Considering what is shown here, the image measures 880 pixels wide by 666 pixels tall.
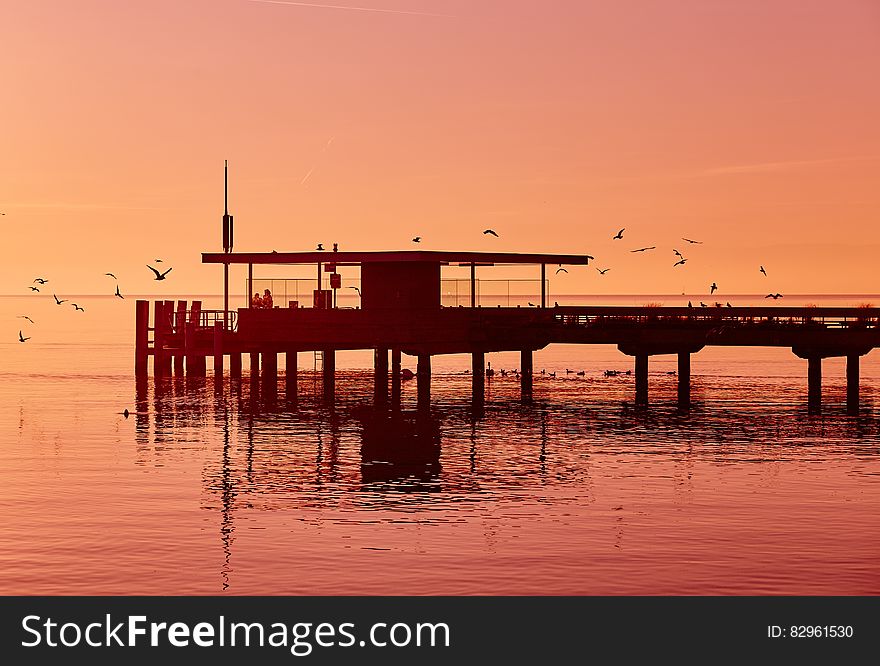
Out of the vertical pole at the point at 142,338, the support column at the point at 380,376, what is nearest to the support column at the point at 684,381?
the support column at the point at 380,376

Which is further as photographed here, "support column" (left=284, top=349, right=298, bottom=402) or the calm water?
"support column" (left=284, top=349, right=298, bottom=402)

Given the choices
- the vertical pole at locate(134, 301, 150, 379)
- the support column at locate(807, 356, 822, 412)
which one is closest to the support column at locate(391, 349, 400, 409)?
the vertical pole at locate(134, 301, 150, 379)

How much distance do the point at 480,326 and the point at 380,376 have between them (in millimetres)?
5862

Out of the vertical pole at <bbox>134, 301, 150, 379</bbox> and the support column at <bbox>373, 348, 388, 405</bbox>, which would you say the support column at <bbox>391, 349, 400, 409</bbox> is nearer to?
the support column at <bbox>373, 348, 388, 405</bbox>

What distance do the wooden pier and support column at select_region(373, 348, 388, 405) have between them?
0.26ft

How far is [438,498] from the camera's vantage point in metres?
42.1

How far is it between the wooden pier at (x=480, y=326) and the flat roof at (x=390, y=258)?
77 millimetres

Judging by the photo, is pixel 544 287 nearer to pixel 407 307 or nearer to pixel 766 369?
pixel 407 307

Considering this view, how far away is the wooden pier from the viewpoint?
69.9m

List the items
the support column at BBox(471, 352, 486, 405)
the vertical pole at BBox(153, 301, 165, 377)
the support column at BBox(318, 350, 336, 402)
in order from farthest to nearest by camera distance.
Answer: the vertical pole at BBox(153, 301, 165, 377) < the support column at BBox(318, 350, 336, 402) < the support column at BBox(471, 352, 486, 405)

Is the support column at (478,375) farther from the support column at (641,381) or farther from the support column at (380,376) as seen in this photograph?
the support column at (641,381)

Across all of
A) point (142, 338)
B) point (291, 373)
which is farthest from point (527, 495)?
point (142, 338)
